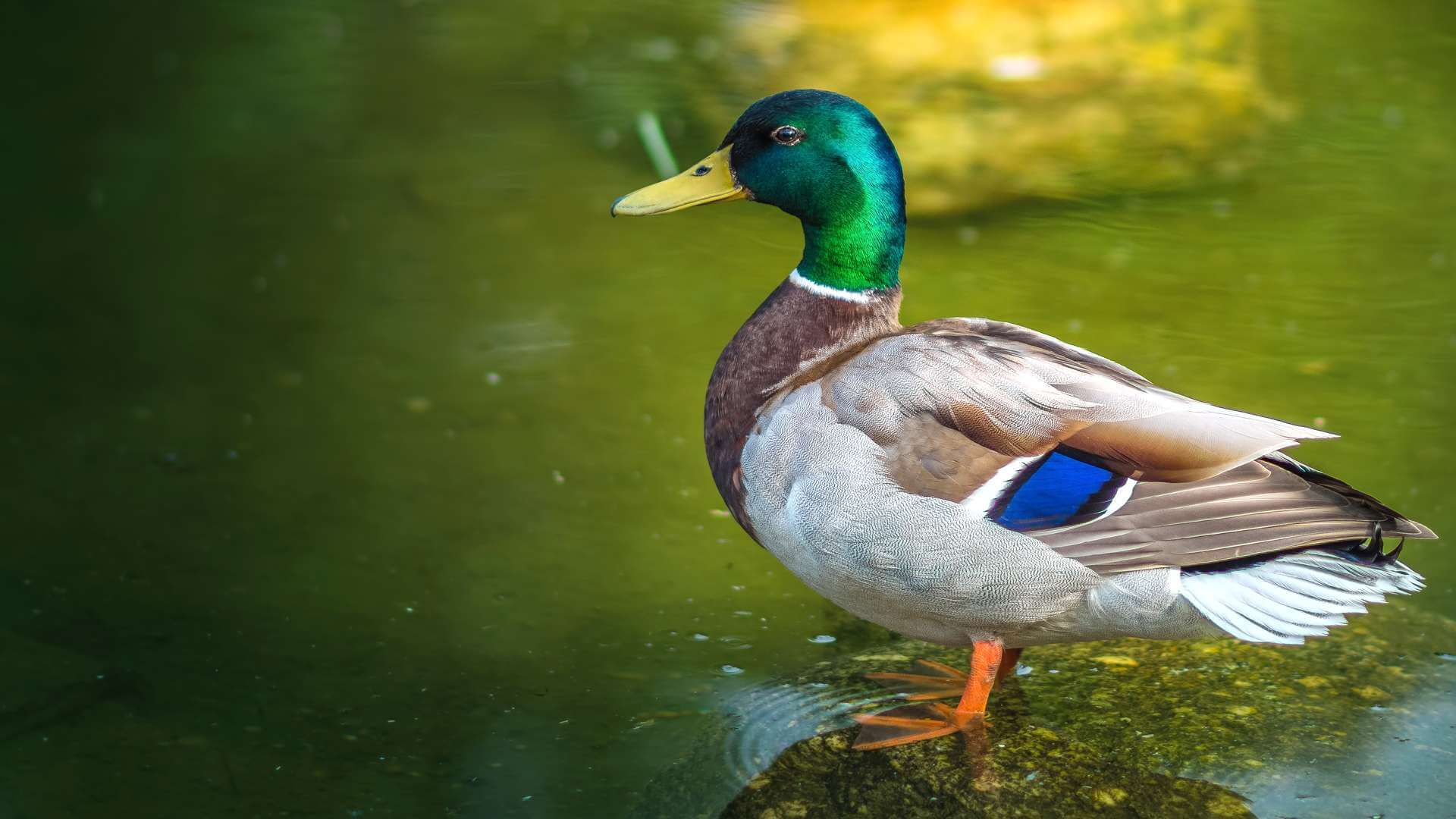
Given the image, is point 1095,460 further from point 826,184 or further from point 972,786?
point 826,184

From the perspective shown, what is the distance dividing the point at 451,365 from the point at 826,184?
1.92 metres

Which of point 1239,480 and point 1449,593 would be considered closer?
point 1239,480

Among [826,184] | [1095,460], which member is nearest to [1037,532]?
[1095,460]

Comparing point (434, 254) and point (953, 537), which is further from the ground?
point (953, 537)

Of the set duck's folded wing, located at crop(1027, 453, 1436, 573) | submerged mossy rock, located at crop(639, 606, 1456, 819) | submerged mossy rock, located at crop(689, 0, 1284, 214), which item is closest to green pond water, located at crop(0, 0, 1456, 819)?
submerged mossy rock, located at crop(639, 606, 1456, 819)

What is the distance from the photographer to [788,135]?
3150mm

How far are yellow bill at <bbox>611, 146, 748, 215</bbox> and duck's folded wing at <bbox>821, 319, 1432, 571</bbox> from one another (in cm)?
61

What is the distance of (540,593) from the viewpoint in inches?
140

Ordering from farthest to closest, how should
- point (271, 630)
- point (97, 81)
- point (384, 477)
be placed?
point (97, 81) → point (384, 477) → point (271, 630)

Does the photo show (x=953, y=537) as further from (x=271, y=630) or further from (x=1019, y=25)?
(x=1019, y=25)

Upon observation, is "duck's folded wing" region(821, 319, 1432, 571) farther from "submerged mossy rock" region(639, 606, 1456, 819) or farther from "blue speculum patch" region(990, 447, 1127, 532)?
"submerged mossy rock" region(639, 606, 1456, 819)

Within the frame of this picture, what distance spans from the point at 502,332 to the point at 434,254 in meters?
0.73

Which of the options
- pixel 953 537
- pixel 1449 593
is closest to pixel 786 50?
pixel 1449 593

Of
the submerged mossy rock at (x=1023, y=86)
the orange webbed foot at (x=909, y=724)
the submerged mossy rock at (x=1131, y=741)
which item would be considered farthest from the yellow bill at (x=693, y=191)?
the submerged mossy rock at (x=1023, y=86)
